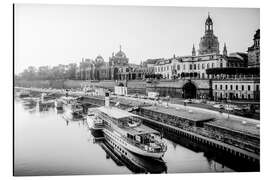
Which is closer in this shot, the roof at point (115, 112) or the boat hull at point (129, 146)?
the boat hull at point (129, 146)

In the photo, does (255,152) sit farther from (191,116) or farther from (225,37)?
(225,37)

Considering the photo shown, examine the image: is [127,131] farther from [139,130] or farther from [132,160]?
[132,160]

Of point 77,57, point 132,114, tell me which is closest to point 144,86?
point 132,114

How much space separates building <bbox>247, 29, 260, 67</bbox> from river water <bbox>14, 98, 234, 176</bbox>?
2.81 meters

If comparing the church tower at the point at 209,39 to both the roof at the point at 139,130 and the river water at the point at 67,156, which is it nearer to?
the roof at the point at 139,130

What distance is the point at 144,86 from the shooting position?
808 centimetres

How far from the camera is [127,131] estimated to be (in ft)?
23.7

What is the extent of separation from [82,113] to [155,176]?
121 inches

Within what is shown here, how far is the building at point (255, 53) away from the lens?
7.10 meters

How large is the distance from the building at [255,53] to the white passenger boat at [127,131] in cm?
321

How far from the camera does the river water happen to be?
21.3 ft

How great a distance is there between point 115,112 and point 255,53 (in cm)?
424

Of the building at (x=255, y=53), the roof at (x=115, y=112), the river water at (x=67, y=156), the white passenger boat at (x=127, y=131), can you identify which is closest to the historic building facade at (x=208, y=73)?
the building at (x=255, y=53)

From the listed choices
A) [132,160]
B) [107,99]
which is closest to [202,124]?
[132,160]
